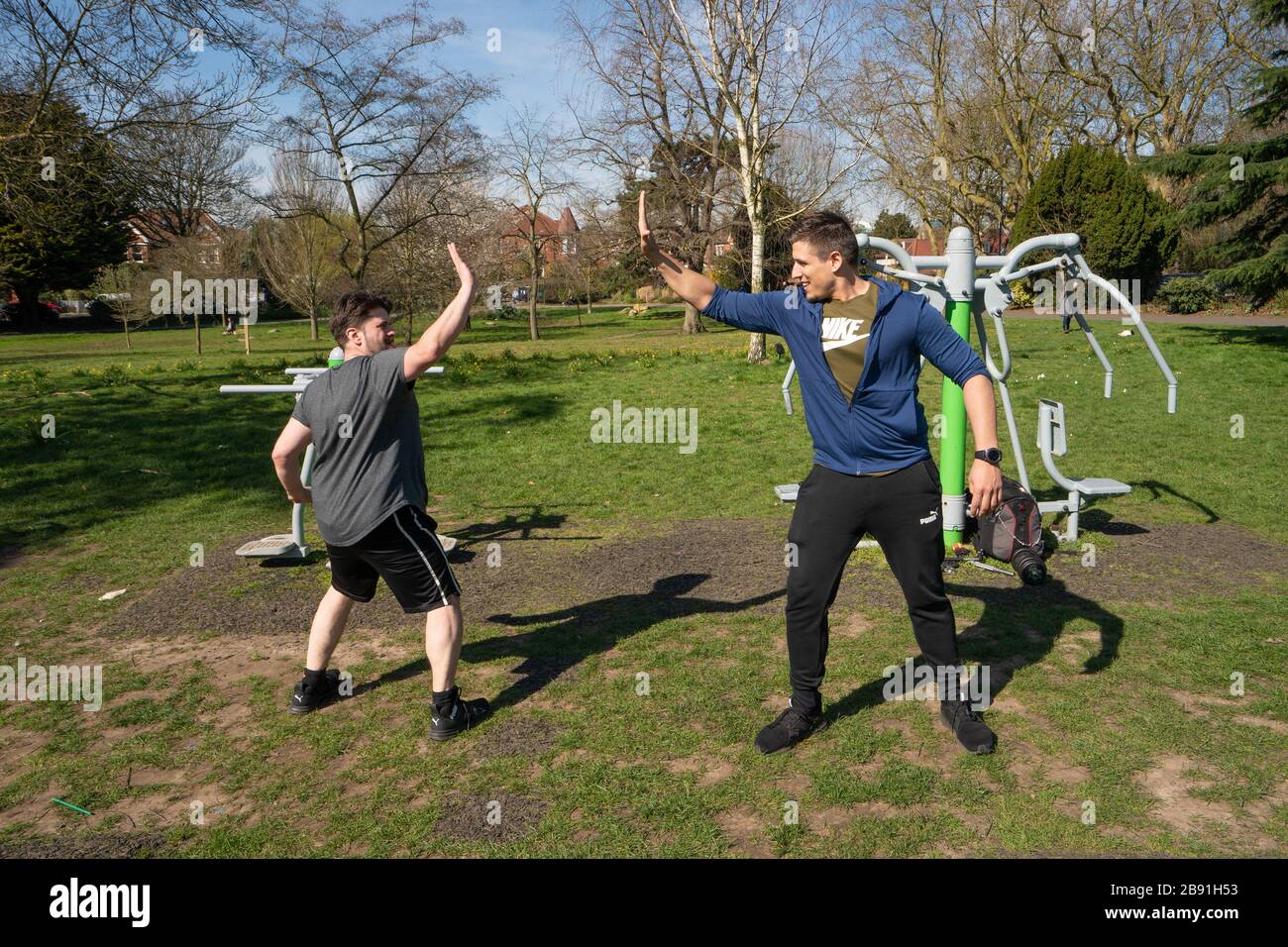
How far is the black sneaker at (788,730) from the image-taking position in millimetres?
3830

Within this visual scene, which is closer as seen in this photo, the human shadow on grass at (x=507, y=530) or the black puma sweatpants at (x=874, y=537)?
the black puma sweatpants at (x=874, y=537)

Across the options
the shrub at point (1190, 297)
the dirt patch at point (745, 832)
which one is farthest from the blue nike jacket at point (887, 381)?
the shrub at point (1190, 297)

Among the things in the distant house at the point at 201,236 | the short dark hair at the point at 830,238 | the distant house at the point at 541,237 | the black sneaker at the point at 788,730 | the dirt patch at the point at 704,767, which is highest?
the distant house at the point at 541,237

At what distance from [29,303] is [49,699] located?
4656 cm

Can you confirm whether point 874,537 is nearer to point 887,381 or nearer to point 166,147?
point 887,381

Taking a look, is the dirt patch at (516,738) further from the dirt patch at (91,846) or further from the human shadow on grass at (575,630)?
the dirt patch at (91,846)

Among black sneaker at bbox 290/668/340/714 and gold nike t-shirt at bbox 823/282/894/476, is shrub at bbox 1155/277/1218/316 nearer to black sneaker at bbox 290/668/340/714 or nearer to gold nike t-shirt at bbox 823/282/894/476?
gold nike t-shirt at bbox 823/282/894/476

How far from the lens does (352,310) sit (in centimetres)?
405

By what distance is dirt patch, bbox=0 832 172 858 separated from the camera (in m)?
3.26

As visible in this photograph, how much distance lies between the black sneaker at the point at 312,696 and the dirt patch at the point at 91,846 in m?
1.01

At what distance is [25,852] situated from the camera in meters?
3.27

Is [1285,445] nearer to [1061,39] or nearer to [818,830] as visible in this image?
[818,830]

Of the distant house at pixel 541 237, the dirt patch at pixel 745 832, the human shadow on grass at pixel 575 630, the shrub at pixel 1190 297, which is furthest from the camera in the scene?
the distant house at pixel 541 237

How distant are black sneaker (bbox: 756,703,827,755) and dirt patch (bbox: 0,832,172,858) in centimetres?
228
